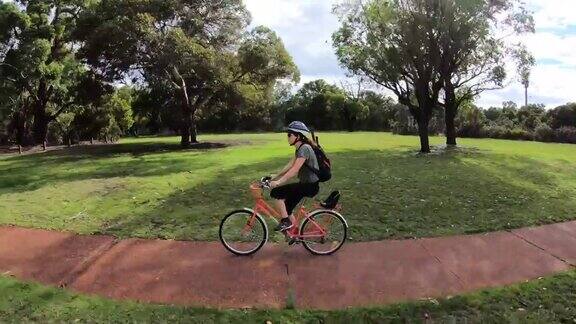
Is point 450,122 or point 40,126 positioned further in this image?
point 40,126

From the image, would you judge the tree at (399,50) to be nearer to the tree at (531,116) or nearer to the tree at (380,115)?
the tree at (531,116)

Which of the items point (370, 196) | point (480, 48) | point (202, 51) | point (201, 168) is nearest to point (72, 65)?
point (202, 51)

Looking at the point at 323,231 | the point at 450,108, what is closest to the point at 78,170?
the point at 323,231

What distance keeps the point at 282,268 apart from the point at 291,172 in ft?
3.99

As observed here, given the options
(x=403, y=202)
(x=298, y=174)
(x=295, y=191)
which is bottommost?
(x=403, y=202)

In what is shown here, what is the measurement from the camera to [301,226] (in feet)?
22.2

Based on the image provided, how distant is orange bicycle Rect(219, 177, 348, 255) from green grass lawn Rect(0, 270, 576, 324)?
1704 mm

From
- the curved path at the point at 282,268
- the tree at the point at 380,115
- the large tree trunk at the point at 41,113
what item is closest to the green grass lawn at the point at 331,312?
the curved path at the point at 282,268

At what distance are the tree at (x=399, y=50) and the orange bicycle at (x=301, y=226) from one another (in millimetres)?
16281

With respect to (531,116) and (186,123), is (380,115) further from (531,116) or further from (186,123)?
(186,123)

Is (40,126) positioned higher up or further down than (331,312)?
higher up

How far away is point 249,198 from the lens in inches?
412

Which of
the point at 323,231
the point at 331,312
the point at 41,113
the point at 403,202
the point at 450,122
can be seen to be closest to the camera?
the point at 331,312

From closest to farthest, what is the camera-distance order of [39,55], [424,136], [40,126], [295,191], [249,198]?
1. [295,191]
2. [249,198]
3. [424,136]
4. [39,55]
5. [40,126]
